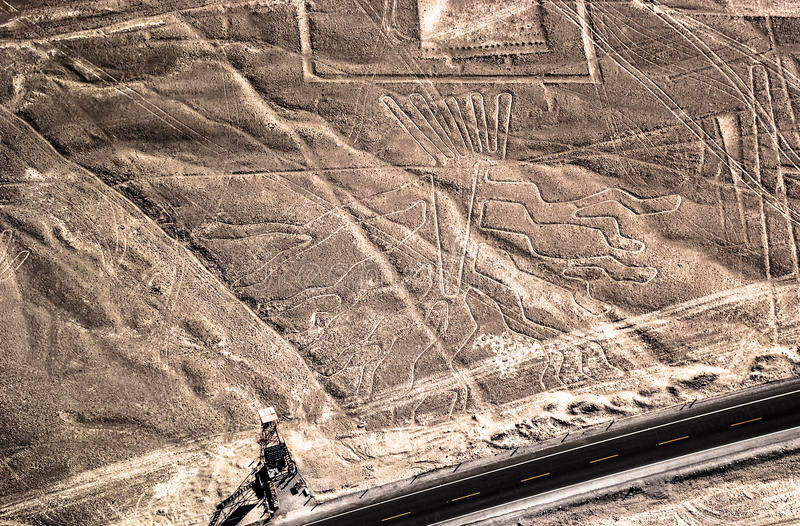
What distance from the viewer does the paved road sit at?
16891mm

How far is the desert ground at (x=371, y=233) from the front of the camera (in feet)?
54.1

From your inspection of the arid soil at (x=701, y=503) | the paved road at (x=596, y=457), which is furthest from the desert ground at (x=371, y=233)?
the paved road at (x=596, y=457)

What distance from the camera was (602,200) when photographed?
58.2 ft

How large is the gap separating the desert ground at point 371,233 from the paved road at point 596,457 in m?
0.70

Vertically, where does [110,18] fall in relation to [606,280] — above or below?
above

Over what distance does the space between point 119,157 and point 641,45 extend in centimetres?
1629

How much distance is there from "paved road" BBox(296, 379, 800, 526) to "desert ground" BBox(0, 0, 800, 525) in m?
0.70

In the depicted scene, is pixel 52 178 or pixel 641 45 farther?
pixel 641 45

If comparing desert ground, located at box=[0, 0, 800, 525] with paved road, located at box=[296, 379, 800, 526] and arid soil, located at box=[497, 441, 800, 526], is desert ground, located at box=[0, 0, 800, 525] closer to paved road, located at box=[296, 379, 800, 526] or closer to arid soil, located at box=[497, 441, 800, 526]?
arid soil, located at box=[497, 441, 800, 526]

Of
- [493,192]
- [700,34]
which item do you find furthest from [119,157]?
[700,34]

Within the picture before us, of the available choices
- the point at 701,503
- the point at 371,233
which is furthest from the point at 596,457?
the point at 371,233

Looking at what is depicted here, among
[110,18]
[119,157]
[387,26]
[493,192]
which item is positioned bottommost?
[493,192]

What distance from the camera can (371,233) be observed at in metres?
17.4

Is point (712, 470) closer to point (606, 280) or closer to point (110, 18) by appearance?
point (606, 280)
